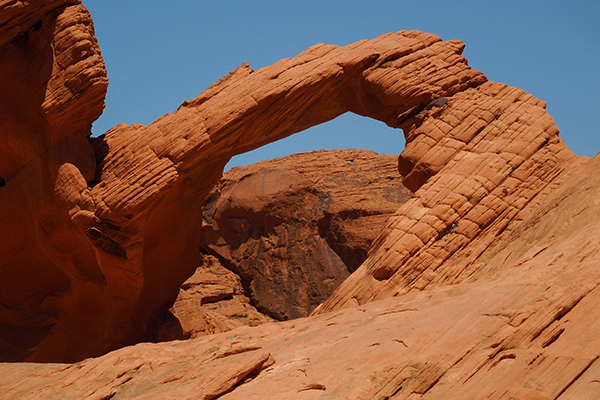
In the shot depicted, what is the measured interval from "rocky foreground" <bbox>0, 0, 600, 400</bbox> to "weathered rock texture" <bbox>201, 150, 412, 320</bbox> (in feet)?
15.5

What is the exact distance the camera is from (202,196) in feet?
45.2

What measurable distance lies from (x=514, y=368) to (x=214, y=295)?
12703mm

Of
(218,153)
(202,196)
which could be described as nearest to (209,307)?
(202,196)

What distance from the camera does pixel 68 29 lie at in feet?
37.7

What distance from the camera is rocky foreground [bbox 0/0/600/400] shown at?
808cm

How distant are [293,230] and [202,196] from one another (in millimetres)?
5822

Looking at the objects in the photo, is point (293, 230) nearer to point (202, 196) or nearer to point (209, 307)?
point (209, 307)

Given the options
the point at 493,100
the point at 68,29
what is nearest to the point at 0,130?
the point at 68,29

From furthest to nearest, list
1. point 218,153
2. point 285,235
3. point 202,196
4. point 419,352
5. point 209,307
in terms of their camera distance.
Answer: point 285,235
point 209,307
point 202,196
point 218,153
point 419,352

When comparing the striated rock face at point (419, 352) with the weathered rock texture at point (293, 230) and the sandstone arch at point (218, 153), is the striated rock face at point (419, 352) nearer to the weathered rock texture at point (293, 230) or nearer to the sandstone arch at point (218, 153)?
the sandstone arch at point (218, 153)

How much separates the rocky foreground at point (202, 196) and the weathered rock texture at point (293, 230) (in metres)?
4.71

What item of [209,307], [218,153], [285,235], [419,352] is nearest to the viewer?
[419,352]

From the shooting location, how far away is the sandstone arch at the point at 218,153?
35.6 feet

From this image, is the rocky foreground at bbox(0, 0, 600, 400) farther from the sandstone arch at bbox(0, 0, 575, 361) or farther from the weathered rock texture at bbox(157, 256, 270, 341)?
the weathered rock texture at bbox(157, 256, 270, 341)
